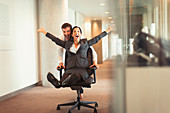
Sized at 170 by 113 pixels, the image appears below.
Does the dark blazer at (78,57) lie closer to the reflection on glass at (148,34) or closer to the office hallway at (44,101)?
the office hallway at (44,101)

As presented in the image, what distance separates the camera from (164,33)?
1115mm

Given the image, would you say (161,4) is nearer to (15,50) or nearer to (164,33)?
(164,33)

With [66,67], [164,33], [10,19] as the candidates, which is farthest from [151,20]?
[10,19]

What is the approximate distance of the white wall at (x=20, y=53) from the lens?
462cm

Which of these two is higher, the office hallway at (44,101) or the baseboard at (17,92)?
the baseboard at (17,92)

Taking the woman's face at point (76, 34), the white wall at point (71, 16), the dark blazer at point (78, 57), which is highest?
the white wall at point (71, 16)

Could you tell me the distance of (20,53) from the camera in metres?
5.26

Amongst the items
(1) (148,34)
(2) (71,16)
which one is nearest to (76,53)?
(1) (148,34)

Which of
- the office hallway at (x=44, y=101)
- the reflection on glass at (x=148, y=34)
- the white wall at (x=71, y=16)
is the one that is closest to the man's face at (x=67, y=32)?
the office hallway at (x=44, y=101)

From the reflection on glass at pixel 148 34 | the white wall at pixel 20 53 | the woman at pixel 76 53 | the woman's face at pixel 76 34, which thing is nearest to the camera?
the reflection on glass at pixel 148 34

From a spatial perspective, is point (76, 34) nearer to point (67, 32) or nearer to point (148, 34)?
point (67, 32)

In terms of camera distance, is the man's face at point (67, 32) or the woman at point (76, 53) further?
the man's face at point (67, 32)

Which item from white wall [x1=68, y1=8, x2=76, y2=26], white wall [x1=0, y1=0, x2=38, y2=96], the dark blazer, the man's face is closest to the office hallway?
white wall [x1=0, y1=0, x2=38, y2=96]

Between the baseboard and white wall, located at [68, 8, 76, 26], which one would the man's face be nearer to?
the baseboard
